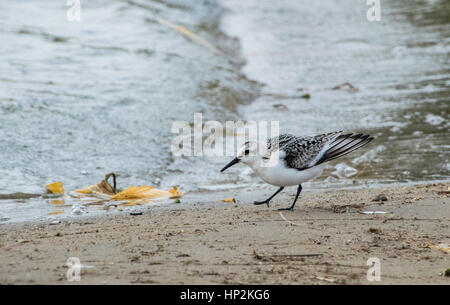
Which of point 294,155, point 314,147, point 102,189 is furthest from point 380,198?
point 102,189

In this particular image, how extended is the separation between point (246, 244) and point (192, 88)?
6962mm

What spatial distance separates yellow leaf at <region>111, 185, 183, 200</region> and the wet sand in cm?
64

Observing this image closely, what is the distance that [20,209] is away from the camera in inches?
229

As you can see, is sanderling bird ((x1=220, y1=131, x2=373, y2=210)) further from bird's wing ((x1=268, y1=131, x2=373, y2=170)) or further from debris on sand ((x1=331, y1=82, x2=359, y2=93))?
debris on sand ((x1=331, y1=82, x2=359, y2=93))

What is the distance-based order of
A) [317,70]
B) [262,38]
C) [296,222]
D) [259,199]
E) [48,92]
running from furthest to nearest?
[262,38]
[317,70]
[48,92]
[259,199]
[296,222]

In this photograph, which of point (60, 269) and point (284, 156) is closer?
point (60, 269)

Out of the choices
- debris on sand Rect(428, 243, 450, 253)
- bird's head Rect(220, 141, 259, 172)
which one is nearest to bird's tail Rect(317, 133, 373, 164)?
bird's head Rect(220, 141, 259, 172)

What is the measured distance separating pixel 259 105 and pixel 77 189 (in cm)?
487

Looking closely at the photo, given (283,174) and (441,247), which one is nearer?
(441,247)

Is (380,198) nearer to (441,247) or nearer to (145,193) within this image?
(441,247)

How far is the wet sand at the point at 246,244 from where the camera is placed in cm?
362

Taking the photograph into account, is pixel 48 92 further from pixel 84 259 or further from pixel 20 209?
pixel 84 259

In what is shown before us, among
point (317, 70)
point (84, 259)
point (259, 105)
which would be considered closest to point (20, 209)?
point (84, 259)

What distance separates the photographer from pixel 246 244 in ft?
14.1
